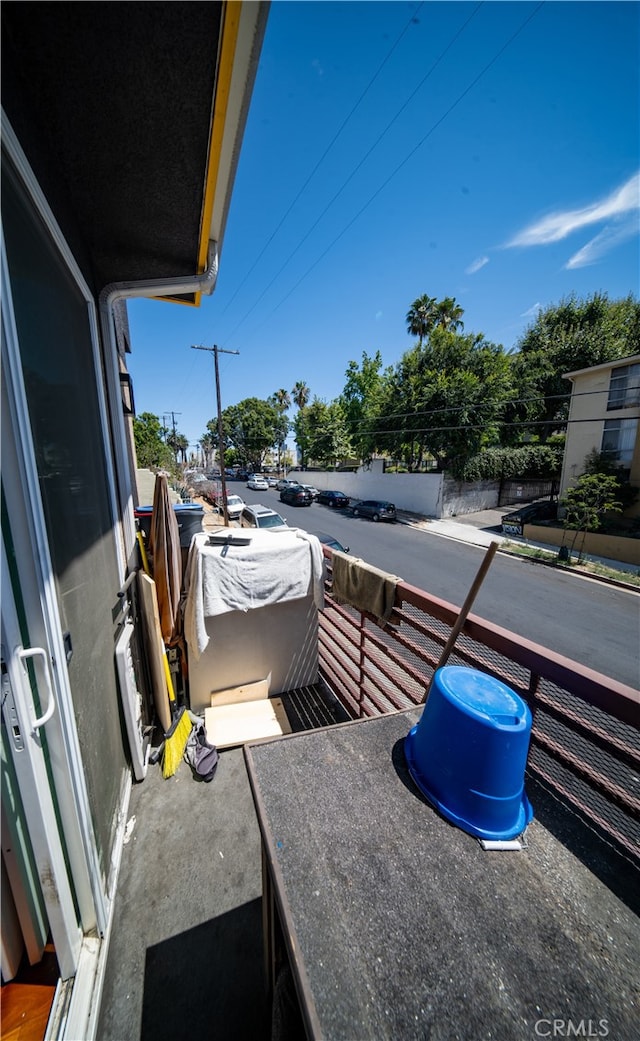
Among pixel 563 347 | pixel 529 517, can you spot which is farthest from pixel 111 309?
pixel 563 347

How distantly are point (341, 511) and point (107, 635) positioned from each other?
67.0 ft

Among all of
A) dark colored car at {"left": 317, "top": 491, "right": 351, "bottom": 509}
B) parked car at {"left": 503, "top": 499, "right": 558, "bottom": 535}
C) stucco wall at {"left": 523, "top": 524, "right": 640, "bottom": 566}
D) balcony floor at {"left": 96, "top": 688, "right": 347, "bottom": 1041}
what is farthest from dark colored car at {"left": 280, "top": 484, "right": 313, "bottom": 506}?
balcony floor at {"left": 96, "top": 688, "right": 347, "bottom": 1041}

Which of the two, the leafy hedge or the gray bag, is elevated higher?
the leafy hedge

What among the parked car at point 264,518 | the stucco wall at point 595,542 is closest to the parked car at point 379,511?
the stucco wall at point 595,542

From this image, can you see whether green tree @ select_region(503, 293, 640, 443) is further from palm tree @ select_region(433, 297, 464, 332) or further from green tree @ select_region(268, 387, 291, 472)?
green tree @ select_region(268, 387, 291, 472)

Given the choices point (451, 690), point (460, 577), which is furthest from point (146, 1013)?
point (460, 577)

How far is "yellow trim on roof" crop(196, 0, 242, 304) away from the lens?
1.04 m

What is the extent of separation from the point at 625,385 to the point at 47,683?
65.9 ft

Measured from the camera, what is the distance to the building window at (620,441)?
47.4 feet

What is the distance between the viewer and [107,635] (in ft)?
7.34

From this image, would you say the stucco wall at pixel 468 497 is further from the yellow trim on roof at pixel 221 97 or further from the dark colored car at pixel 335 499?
the yellow trim on roof at pixel 221 97

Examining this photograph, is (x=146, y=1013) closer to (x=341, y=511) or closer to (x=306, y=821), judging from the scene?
(x=306, y=821)

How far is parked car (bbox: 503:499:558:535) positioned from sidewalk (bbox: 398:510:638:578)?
398 millimetres

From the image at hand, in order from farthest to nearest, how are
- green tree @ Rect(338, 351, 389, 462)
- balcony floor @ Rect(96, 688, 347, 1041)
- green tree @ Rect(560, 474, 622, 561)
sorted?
green tree @ Rect(338, 351, 389, 462) < green tree @ Rect(560, 474, 622, 561) < balcony floor @ Rect(96, 688, 347, 1041)
